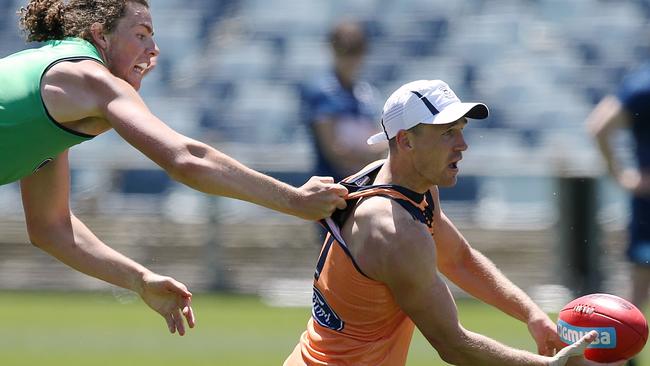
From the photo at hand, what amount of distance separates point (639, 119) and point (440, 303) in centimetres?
342

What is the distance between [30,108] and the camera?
14.8 ft

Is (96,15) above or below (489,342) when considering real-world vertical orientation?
above

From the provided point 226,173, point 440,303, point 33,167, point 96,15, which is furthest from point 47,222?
point 440,303

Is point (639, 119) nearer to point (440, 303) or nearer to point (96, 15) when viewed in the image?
point (440, 303)

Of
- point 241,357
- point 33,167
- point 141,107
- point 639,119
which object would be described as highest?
point 141,107

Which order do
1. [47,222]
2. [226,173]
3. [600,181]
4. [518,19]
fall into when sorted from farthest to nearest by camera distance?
[518,19]
[600,181]
[47,222]
[226,173]

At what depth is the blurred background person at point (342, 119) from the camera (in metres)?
9.30

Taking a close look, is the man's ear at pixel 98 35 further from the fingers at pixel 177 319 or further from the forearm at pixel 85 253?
the fingers at pixel 177 319

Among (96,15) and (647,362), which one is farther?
(647,362)

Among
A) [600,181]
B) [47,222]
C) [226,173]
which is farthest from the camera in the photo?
[600,181]

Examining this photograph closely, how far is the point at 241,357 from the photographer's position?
28.3 feet

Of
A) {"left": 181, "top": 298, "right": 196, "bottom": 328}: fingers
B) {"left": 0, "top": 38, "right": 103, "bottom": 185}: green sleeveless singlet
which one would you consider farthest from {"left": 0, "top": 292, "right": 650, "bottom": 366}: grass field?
{"left": 0, "top": 38, "right": 103, "bottom": 185}: green sleeveless singlet

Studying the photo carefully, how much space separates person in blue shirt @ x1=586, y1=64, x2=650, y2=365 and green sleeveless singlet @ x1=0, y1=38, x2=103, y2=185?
3.85 metres

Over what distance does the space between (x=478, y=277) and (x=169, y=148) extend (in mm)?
1561
